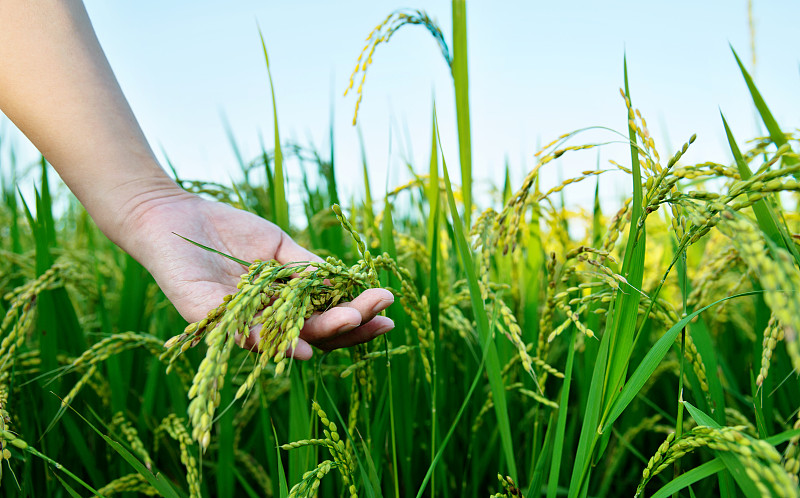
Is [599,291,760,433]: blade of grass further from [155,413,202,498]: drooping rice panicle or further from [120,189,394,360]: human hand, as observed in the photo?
[155,413,202,498]: drooping rice panicle

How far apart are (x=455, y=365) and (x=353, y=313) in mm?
906

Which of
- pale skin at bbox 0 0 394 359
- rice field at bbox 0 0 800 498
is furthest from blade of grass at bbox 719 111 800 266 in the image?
pale skin at bbox 0 0 394 359

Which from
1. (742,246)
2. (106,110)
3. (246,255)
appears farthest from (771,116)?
(106,110)

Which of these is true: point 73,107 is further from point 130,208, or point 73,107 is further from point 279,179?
point 279,179

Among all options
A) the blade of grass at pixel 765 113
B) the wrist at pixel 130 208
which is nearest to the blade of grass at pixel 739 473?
the blade of grass at pixel 765 113

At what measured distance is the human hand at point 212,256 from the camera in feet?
A: 3.08

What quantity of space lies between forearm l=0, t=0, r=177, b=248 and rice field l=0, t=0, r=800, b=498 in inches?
8.5

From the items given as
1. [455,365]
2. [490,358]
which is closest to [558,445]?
[490,358]

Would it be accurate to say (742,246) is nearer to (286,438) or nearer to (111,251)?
(286,438)

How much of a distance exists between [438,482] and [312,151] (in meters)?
1.47

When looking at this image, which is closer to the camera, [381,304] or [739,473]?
[739,473]

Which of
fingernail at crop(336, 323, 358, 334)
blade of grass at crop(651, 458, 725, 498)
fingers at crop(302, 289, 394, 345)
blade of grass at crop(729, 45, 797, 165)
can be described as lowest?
blade of grass at crop(651, 458, 725, 498)

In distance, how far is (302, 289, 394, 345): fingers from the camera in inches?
35.2

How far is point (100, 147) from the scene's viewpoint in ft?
4.35
